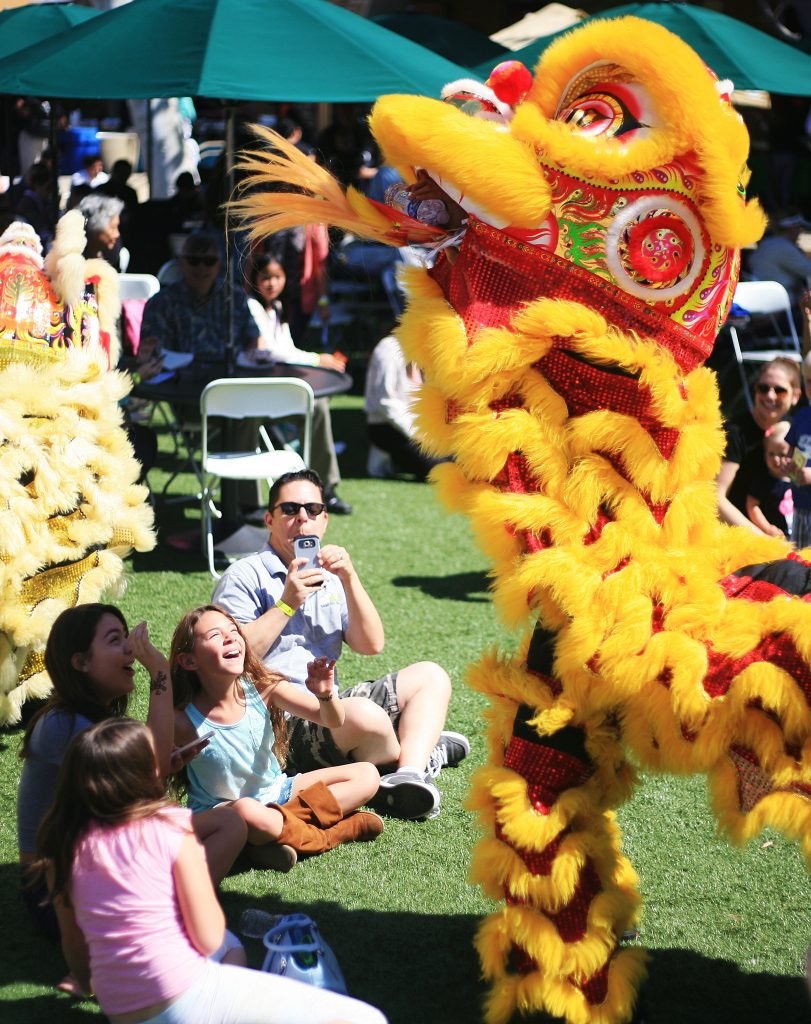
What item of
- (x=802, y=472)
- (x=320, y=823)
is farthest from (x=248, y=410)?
(x=320, y=823)

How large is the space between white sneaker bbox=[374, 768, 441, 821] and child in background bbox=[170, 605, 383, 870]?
0.11m

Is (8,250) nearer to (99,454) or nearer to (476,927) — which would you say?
(99,454)

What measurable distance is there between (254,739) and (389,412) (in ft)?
16.0

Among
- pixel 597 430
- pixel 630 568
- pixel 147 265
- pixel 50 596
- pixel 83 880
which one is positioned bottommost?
pixel 147 265

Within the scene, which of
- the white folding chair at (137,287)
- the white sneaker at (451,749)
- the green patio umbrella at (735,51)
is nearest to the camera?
the white sneaker at (451,749)

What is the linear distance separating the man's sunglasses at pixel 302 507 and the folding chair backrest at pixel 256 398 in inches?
90.6

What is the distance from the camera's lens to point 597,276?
2564 millimetres

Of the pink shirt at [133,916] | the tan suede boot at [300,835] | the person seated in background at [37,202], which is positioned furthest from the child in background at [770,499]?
the person seated in background at [37,202]

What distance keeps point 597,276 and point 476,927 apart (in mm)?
1748

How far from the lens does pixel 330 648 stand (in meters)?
4.02

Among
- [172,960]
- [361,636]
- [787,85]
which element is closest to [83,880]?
[172,960]

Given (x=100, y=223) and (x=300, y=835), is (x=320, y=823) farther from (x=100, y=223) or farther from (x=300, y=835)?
(x=100, y=223)

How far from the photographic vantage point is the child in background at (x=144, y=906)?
2.44 meters

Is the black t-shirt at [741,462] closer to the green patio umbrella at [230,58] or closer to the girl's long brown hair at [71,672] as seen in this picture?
the green patio umbrella at [230,58]
